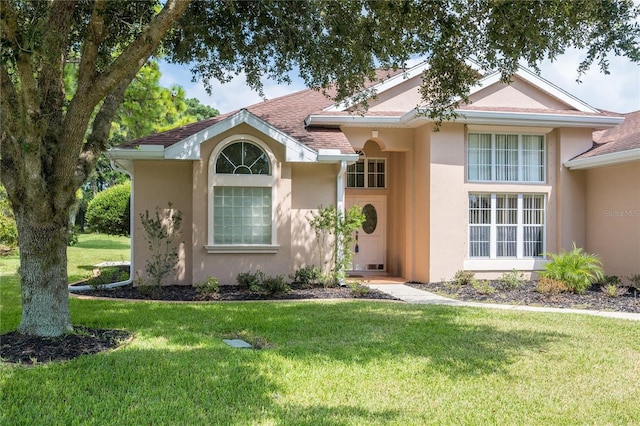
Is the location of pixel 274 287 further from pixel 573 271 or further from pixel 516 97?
pixel 516 97

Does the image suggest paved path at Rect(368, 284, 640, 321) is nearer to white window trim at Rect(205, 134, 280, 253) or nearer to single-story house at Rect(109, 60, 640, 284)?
single-story house at Rect(109, 60, 640, 284)

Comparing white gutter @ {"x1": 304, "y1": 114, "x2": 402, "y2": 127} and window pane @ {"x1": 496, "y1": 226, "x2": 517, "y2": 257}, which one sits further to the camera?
window pane @ {"x1": 496, "y1": 226, "x2": 517, "y2": 257}

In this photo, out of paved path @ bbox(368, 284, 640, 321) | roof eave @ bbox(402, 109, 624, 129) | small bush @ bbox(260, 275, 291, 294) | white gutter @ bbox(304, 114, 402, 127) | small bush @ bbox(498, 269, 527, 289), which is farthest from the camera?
white gutter @ bbox(304, 114, 402, 127)

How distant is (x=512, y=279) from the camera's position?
13133mm

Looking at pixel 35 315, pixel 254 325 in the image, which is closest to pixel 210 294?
pixel 254 325

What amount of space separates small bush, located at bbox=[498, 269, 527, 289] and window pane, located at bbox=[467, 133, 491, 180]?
9.04 ft

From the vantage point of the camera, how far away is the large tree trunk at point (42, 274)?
635 centimetres

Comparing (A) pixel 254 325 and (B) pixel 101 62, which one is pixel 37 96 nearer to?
(B) pixel 101 62

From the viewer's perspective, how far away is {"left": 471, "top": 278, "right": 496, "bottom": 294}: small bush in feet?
40.5

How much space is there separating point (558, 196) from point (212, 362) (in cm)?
1222

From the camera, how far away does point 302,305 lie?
397 inches

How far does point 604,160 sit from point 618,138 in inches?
74.9

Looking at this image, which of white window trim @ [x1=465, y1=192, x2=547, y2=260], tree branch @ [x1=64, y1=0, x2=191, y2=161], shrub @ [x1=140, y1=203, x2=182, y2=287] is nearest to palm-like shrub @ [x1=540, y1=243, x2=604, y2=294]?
white window trim @ [x1=465, y1=192, x2=547, y2=260]

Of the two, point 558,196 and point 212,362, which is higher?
point 558,196
